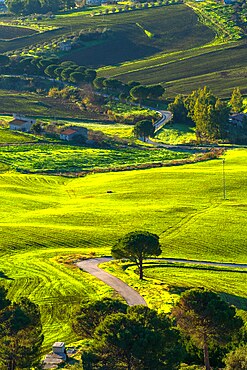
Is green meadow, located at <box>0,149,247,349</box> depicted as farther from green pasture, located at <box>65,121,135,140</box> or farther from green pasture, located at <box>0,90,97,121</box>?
green pasture, located at <box>0,90,97,121</box>

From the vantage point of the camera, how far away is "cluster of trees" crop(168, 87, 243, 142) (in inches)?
6467

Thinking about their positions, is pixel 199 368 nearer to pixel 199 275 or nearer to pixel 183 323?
pixel 183 323

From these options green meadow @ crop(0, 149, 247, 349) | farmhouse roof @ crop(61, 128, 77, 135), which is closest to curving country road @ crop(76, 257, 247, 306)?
green meadow @ crop(0, 149, 247, 349)

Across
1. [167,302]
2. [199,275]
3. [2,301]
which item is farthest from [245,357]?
[199,275]

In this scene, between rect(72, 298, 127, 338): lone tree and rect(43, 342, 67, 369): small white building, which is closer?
rect(72, 298, 127, 338): lone tree

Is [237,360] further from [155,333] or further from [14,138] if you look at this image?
[14,138]

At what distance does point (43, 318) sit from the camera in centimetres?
6303

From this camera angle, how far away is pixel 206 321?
48.2 metres

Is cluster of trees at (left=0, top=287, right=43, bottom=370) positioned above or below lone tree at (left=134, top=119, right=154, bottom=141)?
above

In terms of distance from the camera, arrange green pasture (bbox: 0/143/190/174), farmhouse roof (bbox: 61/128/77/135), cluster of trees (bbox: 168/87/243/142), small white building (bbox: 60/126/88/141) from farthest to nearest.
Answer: cluster of trees (bbox: 168/87/243/142), farmhouse roof (bbox: 61/128/77/135), small white building (bbox: 60/126/88/141), green pasture (bbox: 0/143/190/174)

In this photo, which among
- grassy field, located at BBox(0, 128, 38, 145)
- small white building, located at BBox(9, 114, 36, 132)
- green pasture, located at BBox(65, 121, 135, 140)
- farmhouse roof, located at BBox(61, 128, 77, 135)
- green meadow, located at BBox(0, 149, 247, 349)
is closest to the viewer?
green meadow, located at BBox(0, 149, 247, 349)

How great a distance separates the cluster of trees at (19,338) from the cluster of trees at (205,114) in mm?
114993

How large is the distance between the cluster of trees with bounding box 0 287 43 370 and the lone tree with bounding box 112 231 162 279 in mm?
23431

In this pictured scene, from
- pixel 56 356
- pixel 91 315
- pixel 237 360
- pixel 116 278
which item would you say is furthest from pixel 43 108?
pixel 237 360
